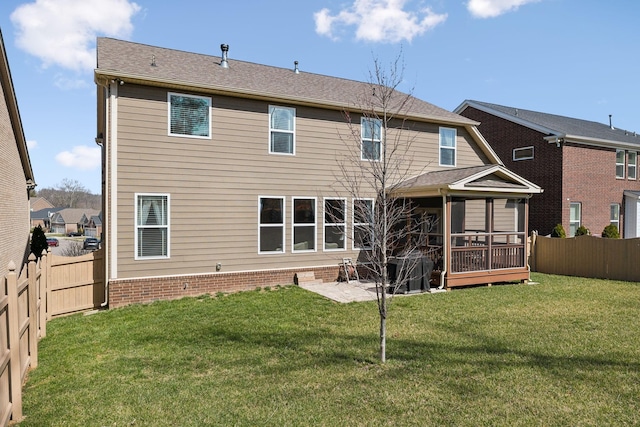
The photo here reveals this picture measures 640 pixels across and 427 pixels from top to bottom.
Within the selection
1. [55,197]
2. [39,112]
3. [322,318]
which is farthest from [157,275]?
[55,197]

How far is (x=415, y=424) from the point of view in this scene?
3.68 meters

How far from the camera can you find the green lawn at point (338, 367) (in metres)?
3.91

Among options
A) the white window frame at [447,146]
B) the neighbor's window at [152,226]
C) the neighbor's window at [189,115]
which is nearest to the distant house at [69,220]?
the neighbor's window at [152,226]

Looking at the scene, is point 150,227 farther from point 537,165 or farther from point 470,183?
point 537,165

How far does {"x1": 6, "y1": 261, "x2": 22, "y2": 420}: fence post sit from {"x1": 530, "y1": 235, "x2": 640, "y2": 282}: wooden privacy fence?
14852mm

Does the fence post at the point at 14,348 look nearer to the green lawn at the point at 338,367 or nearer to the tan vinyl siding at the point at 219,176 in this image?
the green lawn at the point at 338,367

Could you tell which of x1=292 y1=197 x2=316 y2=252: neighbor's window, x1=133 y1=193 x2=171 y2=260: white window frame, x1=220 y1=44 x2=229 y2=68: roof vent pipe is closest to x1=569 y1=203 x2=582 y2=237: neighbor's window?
x1=292 y1=197 x2=316 y2=252: neighbor's window

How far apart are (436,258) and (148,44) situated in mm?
11031

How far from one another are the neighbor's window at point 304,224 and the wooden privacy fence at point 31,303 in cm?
497

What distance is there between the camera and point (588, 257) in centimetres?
1290

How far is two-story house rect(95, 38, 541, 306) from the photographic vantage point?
9258mm

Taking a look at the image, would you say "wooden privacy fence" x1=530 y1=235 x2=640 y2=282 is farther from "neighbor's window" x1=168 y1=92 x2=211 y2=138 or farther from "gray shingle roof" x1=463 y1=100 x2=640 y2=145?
"neighbor's window" x1=168 y1=92 x2=211 y2=138

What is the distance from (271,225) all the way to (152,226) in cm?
308

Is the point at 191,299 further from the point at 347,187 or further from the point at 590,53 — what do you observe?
the point at 590,53
